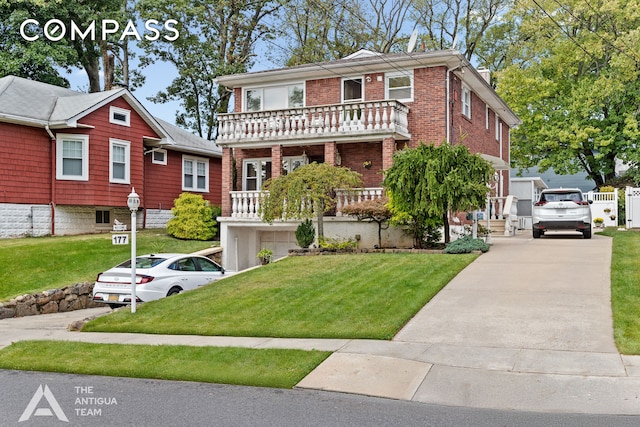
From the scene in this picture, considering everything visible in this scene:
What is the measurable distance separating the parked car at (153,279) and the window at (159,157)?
43.6 ft

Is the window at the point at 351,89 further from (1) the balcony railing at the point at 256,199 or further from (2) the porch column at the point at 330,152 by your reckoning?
(1) the balcony railing at the point at 256,199

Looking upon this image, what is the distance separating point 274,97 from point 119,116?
6721 mm

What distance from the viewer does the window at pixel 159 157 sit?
93.8 ft

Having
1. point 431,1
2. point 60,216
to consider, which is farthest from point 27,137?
point 431,1

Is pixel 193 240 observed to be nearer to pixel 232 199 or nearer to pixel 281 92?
pixel 232 199

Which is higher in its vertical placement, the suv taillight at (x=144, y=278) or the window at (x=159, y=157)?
the window at (x=159, y=157)

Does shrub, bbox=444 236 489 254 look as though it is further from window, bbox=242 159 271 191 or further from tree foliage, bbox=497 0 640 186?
tree foliage, bbox=497 0 640 186

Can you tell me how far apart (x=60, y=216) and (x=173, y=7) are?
16596mm

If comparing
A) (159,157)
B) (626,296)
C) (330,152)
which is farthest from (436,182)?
(159,157)

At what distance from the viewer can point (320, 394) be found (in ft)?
24.4

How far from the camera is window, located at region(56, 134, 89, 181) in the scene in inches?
938

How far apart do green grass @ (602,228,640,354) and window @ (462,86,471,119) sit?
8645 mm

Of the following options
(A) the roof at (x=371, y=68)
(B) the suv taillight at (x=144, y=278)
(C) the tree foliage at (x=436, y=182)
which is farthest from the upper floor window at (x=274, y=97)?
(B) the suv taillight at (x=144, y=278)

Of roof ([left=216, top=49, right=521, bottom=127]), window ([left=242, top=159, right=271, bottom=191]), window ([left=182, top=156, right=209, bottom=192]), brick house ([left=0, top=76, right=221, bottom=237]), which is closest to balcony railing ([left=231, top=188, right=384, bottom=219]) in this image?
window ([left=242, top=159, right=271, bottom=191])
